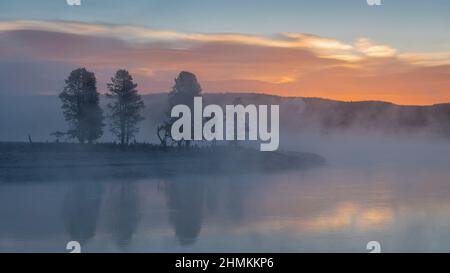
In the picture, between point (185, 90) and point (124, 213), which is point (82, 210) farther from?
point (185, 90)

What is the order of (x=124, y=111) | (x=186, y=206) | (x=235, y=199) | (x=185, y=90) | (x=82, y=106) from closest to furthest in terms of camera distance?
(x=186, y=206)
(x=235, y=199)
(x=185, y=90)
(x=82, y=106)
(x=124, y=111)

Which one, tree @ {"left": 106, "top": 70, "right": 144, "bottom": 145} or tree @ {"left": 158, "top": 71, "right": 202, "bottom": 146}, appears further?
tree @ {"left": 106, "top": 70, "right": 144, "bottom": 145}

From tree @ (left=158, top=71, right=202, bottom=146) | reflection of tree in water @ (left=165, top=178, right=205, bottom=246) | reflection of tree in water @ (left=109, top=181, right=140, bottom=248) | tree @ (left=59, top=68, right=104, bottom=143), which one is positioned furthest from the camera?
tree @ (left=59, top=68, right=104, bottom=143)

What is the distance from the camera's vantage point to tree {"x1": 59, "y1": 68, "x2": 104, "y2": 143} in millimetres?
13031

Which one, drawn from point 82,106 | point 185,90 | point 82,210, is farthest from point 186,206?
point 82,106

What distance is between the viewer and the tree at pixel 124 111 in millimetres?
13578

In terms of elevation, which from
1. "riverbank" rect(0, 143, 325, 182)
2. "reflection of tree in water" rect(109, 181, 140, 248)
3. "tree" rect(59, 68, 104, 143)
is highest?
"tree" rect(59, 68, 104, 143)

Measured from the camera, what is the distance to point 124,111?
14.6 meters

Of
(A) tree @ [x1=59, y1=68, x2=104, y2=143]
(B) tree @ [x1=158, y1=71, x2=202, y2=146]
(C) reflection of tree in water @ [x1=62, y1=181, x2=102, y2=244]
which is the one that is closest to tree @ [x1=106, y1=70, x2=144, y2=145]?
(A) tree @ [x1=59, y1=68, x2=104, y2=143]

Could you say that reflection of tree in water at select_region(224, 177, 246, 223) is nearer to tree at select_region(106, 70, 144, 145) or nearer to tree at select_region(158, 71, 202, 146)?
tree at select_region(158, 71, 202, 146)

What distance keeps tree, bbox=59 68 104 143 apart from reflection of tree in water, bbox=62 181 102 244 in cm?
151

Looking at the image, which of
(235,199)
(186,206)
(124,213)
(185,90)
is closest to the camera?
(124,213)

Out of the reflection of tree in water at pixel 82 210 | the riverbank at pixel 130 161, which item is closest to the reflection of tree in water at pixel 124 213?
the reflection of tree in water at pixel 82 210

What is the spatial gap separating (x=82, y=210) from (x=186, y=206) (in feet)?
5.75
